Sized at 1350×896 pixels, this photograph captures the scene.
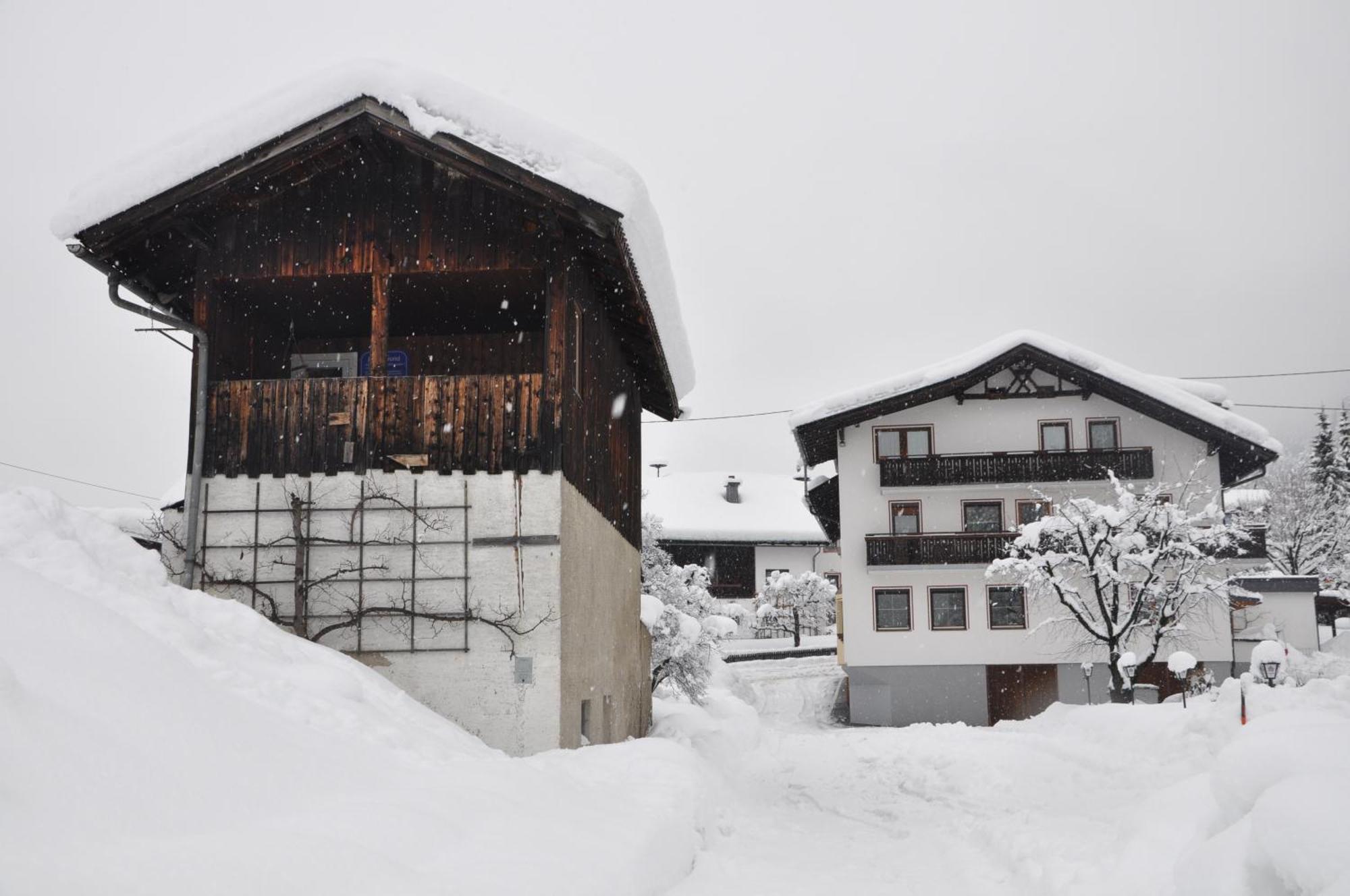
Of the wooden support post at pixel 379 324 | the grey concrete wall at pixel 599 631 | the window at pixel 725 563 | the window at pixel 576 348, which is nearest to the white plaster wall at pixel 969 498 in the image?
the grey concrete wall at pixel 599 631

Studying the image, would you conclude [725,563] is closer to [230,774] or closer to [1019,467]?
[1019,467]

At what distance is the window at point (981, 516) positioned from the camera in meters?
31.2

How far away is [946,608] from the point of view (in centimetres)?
3095

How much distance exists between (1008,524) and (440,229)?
22.8m

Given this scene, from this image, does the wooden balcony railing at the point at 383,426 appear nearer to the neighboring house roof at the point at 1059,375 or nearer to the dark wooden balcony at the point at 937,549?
the neighboring house roof at the point at 1059,375

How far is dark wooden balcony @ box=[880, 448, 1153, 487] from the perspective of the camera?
3030 centimetres

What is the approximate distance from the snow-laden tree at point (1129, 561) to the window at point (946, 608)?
6.69 feet

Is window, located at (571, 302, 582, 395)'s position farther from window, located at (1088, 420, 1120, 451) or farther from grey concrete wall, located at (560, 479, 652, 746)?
window, located at (1088, 420, 1120, 451)

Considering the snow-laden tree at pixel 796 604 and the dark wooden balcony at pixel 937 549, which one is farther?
the snow-laden tree at pixel 796 604

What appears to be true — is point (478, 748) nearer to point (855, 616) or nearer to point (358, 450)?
point (358, 450)

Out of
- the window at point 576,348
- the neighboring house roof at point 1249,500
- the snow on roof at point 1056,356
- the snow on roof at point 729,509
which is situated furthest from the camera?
the snow on roof at point 729,509

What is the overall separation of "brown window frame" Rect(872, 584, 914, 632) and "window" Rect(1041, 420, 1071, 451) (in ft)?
18.8

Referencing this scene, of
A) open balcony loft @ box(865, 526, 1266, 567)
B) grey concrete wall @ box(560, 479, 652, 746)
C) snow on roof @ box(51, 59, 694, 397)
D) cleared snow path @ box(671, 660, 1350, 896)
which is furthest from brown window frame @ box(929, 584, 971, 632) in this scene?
snow on roof @ box(51, 59, 694, 397)

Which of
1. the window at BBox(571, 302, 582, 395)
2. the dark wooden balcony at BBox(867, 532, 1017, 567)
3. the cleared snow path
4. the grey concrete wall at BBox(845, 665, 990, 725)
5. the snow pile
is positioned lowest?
the grey concrete wall at BBox(845, 665, 990, 725)
